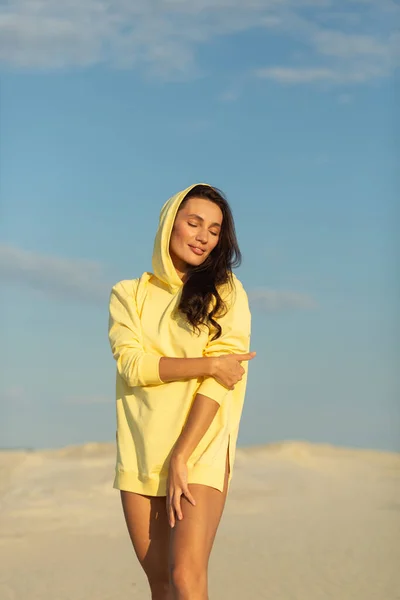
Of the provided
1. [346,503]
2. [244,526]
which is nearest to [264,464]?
[346,503]

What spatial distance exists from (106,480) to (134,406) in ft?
32.3

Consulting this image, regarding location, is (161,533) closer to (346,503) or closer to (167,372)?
(167,372)

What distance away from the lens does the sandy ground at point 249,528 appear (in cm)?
853

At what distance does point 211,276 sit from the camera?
3.49m

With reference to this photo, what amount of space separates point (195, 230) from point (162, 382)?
56cm

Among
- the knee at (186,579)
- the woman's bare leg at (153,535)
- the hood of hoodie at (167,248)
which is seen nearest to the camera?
the knee at (186,579)

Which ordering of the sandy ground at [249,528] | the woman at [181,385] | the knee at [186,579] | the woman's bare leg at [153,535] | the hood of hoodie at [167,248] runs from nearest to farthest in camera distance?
the knee at [186,579]
the woman at [181,385]
the woman's bare leg at [153,535]
the hood of hoodie at [167,248]
the sandy ground at [249,528]

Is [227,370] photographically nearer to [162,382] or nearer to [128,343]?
[162,382]

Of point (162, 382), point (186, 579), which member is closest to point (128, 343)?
point (162, 382)

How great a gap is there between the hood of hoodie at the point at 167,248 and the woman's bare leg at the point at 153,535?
754 mm

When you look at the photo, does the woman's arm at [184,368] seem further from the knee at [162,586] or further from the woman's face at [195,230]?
the knee at [162,586]

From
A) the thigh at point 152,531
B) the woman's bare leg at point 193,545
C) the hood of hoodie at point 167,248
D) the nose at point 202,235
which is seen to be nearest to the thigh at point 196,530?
the woman's bare leg at point 193,545

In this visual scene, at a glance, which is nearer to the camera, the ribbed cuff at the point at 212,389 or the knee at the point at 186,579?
the knee at the point at 186,579

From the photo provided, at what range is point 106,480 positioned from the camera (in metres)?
13.0
